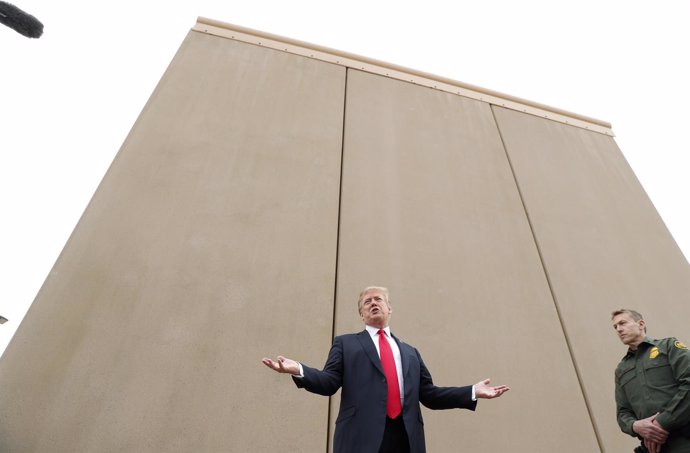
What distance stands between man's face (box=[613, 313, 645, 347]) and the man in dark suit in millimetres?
724

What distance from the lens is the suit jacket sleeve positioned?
1462mm

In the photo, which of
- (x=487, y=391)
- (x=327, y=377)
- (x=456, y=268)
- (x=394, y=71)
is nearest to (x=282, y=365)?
(x=327, y=377)

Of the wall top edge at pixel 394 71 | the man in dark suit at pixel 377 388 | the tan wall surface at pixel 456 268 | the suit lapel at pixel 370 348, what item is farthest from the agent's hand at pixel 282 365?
the wall top edge at pixel 394 71

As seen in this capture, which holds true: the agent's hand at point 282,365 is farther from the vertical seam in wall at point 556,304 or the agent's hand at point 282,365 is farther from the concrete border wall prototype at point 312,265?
the vertical seam in wall at point 556,304

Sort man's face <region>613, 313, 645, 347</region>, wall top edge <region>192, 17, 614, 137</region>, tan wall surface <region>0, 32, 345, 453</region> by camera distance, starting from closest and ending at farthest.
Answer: man's face <region>613, 313, 645, 347</region>
tan wall surface <region>0, 32, 345, 453</region>
wall top edge <region>192, 17, 614, 137</region>

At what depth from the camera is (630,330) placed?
192cm

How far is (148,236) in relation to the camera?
2771 millimetres

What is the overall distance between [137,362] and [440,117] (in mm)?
3096

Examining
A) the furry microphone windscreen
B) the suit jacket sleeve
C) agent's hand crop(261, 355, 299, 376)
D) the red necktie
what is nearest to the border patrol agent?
the red necktie

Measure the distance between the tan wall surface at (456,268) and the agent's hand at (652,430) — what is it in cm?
90

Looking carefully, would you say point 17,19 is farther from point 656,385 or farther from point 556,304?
point 556,304

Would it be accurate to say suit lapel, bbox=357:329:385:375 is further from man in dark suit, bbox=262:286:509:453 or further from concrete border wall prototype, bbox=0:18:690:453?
concrete border wall prototype, bbox=0:18:690:453

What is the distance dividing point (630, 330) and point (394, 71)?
10.5 ft

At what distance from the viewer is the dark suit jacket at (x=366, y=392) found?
1.43m
